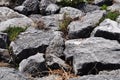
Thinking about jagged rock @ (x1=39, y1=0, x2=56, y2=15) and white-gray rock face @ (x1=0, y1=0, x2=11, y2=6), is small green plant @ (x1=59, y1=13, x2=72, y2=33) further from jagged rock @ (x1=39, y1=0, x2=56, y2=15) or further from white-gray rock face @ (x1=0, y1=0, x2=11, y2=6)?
white-gray rock face @ (x1=0, y1=0, x2=11, y2=6)

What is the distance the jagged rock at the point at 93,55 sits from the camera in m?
→ 8.07

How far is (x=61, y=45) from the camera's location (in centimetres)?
943

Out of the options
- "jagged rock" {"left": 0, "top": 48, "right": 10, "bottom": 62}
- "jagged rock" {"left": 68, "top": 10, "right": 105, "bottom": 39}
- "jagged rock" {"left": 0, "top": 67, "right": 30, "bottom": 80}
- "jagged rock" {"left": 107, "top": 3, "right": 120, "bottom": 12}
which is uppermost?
"jagged rock" {"left": 0, "top": 67, "right": 30, "bottom": 80}

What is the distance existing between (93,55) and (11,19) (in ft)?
14.2

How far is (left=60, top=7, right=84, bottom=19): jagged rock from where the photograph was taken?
467 inches

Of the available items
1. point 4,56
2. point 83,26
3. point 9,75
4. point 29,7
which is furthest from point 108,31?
point 29,7

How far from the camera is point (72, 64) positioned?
8664 mm

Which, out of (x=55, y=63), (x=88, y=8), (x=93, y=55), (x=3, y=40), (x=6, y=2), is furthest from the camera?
(x=6, y=2)

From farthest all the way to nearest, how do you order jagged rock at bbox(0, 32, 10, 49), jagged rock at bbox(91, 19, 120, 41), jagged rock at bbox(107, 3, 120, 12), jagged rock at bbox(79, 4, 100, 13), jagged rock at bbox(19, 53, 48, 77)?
jagged rock at bbox(79, 4, 100, 13) → jagged rock at bbox(107, 3, 120, 12) → jagged rock at bbox(0, 32, 10, 49) → jagged rock at bbox(91, 19, 120, 41) → jagged rock at bbox(19, 53, 48, 77)

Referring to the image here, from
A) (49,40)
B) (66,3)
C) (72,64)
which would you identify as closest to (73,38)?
(49,40)

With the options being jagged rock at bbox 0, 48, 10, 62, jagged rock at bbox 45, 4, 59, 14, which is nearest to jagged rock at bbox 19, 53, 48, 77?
jagged rock at bbox 0, 48, 10, 62

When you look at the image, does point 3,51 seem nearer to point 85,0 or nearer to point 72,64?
point 72,64

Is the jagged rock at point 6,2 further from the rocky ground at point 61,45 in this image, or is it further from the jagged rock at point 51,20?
the jagged rock at point 51,20

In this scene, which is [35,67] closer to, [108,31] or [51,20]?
[108,31]
